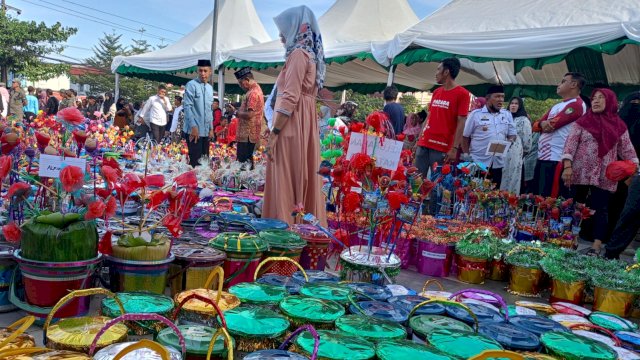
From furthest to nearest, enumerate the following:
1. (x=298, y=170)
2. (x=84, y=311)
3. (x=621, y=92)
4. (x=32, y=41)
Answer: (x=32, y=41) < (x=621, y=92) < (x=298, y=170) < (x=84, y=311)

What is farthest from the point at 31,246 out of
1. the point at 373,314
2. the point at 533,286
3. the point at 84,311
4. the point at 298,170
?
the point at 533,286

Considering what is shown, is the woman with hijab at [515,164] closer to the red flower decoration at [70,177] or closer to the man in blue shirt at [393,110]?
the man in blue shirt at [393,110]

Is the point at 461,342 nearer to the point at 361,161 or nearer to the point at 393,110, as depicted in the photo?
the point at 361,161

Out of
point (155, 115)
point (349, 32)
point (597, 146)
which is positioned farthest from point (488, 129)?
point (155, 115)

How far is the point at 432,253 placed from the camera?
3.29m

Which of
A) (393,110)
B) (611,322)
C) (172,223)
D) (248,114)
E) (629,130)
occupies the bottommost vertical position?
(611,322)

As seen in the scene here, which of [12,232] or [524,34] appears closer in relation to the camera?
[12,232]

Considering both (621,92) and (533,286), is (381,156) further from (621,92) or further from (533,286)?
(621,92)

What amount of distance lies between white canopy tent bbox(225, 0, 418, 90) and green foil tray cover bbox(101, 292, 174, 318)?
250 inches

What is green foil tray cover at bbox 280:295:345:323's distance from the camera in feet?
5.06

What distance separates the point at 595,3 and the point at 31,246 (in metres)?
5.59

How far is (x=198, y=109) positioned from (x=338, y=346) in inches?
172

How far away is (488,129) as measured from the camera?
473 cm

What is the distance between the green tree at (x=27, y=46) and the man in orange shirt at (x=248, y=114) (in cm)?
2098
